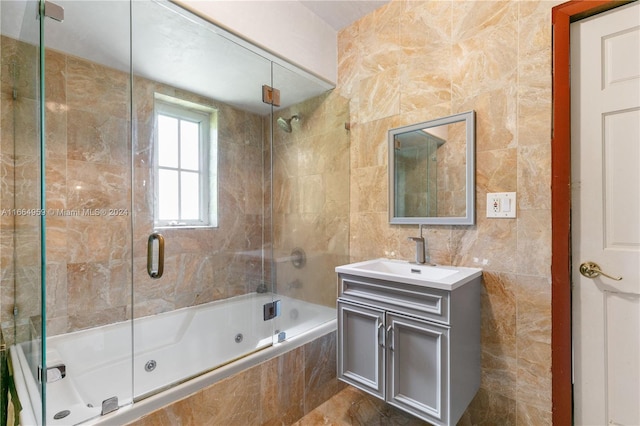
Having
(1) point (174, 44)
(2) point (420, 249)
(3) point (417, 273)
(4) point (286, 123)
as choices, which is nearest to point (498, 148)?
(2) point (420, 249)

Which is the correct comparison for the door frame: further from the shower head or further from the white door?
the shower head

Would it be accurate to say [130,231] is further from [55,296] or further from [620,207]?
[620,207]

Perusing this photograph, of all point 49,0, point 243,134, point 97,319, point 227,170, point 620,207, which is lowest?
point 97,319

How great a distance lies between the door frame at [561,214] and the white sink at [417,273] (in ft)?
1.14

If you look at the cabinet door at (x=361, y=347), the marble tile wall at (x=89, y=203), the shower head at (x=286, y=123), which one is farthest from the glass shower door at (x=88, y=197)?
the cabinet door at (x=361, y=347)

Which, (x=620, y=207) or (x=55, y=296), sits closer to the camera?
(x=620, y=207)

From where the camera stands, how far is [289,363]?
1732 millimetres

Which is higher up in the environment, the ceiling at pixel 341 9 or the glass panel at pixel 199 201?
the ceiling at pixel 341 9

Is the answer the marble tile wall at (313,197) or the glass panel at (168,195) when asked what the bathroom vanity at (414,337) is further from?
the glass panel at (168,195)

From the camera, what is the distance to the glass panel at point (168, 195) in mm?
1940

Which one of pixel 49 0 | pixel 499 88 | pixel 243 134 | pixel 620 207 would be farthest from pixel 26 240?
pixel 620 207

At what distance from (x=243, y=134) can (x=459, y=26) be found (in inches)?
61.8

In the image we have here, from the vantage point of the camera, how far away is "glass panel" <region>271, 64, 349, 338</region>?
7.29 feet

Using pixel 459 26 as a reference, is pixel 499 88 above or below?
below
